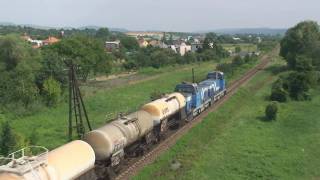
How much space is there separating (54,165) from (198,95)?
27875 mm

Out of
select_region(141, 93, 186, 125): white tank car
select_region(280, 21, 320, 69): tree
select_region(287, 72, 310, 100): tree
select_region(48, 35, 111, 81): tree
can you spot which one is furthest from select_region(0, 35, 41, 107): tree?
select_region(280, 21, 320, 69): tree

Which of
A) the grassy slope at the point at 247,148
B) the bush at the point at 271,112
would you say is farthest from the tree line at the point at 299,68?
the grassy slope at the point at 247,148

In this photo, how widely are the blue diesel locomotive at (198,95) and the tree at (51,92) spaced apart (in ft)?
70.5

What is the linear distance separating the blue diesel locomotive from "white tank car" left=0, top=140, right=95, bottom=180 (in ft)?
69.3

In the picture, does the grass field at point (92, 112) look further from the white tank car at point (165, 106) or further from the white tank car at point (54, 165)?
the white tank car at point (54, 165)

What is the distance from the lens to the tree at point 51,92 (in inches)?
2354

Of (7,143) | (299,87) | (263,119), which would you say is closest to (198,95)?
(263,119)

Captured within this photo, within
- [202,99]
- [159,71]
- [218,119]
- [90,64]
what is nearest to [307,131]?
[218,119]

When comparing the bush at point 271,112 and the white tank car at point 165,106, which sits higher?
the white tank car at point 165,106

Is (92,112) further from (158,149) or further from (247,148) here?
(247,148)

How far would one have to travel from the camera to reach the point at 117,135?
1027 inches

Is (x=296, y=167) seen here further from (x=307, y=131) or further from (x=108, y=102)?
(x=108, y=102)

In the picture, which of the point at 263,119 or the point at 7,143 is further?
the point at 263,119

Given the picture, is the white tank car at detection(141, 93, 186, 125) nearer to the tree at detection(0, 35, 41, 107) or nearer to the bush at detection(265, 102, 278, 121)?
the bush at detection(265, 102, 278, 121)
